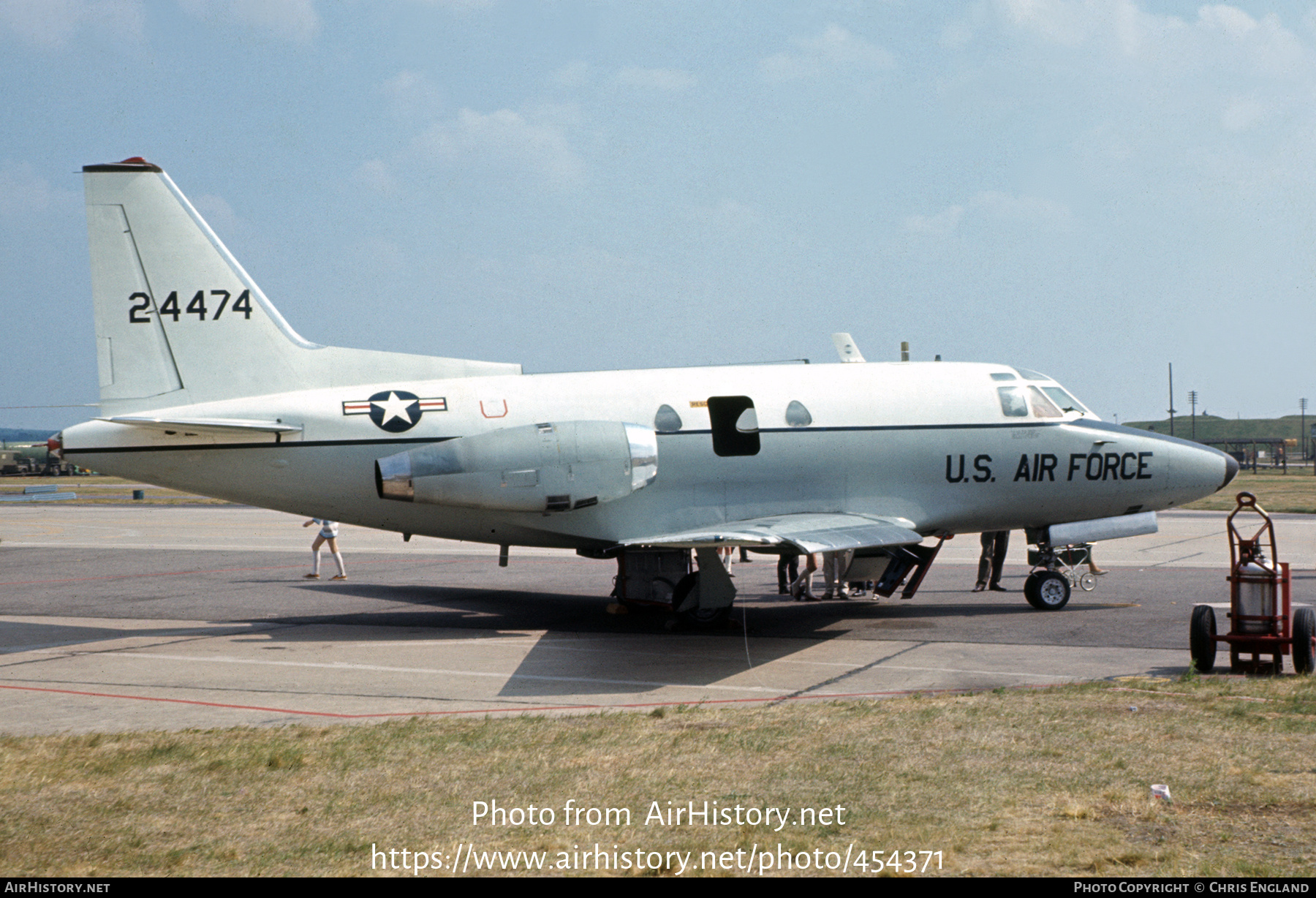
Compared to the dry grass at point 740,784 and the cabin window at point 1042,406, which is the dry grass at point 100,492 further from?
the dry grass at point 740,784

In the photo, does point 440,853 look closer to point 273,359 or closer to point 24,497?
point 273,359

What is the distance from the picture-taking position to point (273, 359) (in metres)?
17.6

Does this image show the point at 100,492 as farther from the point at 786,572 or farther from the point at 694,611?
the point at 694,611

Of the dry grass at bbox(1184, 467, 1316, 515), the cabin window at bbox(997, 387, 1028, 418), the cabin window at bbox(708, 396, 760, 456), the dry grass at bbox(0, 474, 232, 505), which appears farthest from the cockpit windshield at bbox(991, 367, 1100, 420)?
the dry grass at bbox(0, 474, 232, 505)

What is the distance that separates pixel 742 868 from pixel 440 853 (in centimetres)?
186

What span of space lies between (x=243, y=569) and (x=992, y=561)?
17.8 metres

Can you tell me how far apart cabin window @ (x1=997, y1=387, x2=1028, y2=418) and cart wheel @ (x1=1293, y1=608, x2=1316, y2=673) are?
6700 mm

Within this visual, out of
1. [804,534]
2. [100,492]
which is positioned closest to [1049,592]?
[804,534]

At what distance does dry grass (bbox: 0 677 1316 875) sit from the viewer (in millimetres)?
6914

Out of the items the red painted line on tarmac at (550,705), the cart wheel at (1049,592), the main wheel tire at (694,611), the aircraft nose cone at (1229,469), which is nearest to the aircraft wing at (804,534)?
the main wheel tire at (694,611)

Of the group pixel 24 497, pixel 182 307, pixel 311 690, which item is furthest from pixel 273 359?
pixel 24 497

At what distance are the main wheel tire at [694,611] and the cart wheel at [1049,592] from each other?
5.38 metres

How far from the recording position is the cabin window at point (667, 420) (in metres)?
17.3

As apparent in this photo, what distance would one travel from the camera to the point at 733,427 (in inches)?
686
